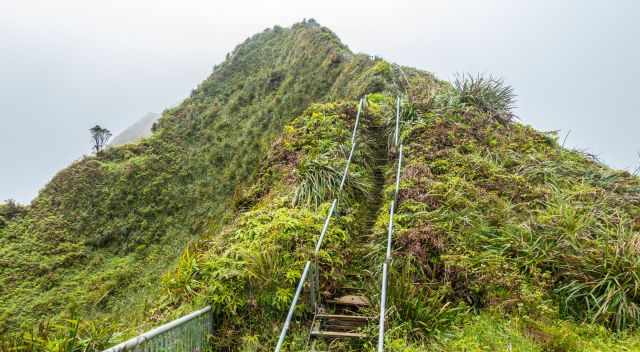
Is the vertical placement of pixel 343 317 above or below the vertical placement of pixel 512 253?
below

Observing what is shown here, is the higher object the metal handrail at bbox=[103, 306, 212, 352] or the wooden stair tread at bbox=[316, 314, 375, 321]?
the metal handrail at bbox=[103, 306, 212, 352]

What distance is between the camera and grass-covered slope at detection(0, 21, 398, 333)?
15820 millimetres

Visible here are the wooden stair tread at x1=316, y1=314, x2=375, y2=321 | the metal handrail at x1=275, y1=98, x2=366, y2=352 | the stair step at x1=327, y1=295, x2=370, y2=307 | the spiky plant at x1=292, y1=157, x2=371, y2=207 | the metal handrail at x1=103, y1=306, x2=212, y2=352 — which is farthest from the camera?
the spiky plant at x1=292, y1=157, x2=371, y2=207

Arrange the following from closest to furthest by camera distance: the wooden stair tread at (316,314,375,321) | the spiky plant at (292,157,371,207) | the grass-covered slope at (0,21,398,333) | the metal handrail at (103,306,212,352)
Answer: the metal handrail at (103,306,212,352) < the wooden stair tread at (316,314,375,321) < the spiky plant at (292,157,371,207) < the grass-covered slope at (0,21,398,333)

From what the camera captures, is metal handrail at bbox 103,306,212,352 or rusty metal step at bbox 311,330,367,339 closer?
metal handrail at bbox 103,306,212,352

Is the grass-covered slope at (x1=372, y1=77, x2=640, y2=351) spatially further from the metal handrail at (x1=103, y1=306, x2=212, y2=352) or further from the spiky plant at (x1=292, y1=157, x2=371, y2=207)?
the metal handrail at (x1=103, y1=306, x2=212, y2=352)

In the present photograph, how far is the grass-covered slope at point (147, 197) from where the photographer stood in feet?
51.9

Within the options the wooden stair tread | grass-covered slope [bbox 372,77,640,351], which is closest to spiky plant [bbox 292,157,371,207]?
grass-covered slope [bbox 372,77,640,351]

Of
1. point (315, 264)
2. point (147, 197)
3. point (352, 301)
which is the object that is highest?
point (147, 197)

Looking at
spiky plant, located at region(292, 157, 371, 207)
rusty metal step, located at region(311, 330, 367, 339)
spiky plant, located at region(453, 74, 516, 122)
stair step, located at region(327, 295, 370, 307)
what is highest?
spiky plant, located at region(453, 74, 516, 122)

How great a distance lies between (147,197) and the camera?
21828 millimetres

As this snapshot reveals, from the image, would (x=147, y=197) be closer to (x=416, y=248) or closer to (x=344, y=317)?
(x=416, y=248)

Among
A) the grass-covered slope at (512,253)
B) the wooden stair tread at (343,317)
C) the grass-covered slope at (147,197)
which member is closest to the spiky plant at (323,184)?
the grass-covered slope at (512,253)

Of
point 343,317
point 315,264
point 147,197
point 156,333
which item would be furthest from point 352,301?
point 147,197
